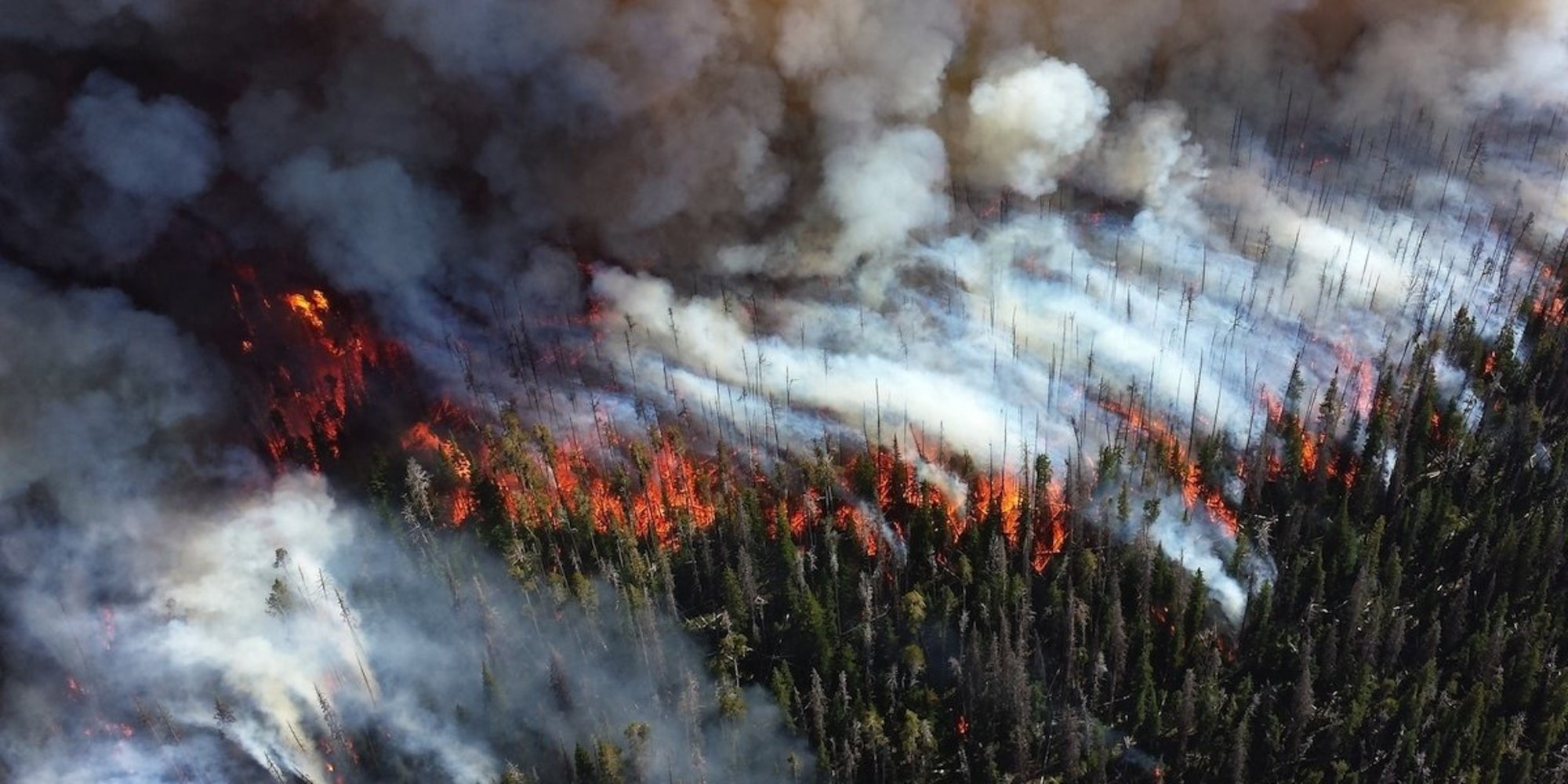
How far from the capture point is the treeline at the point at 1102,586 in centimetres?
6506

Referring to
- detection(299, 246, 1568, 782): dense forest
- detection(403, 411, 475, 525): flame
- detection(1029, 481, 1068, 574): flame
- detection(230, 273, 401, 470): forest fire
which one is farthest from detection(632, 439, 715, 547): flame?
detection(230, 273, 401, 470): forest fire

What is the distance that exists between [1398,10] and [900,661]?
97.8m

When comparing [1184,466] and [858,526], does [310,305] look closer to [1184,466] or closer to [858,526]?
[858,526]

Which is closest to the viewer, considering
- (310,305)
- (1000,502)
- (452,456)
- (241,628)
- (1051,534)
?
(241,628)

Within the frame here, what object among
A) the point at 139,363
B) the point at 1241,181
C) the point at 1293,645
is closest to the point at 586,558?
the point at 139,363

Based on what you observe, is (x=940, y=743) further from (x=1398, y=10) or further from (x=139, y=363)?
(x=1398, y=10)

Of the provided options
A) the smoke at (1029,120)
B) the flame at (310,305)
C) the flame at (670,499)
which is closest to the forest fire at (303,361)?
the flame at (310,305)

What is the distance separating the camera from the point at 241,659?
71188mm

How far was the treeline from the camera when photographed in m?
65.1

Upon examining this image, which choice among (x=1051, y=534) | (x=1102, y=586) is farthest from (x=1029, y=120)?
(x=1102, y=586)

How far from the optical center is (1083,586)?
240 ft

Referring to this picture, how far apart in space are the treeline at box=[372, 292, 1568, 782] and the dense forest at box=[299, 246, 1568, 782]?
210 millimetres

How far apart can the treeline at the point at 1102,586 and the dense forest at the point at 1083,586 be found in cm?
21

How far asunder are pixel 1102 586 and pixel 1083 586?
1.23m
